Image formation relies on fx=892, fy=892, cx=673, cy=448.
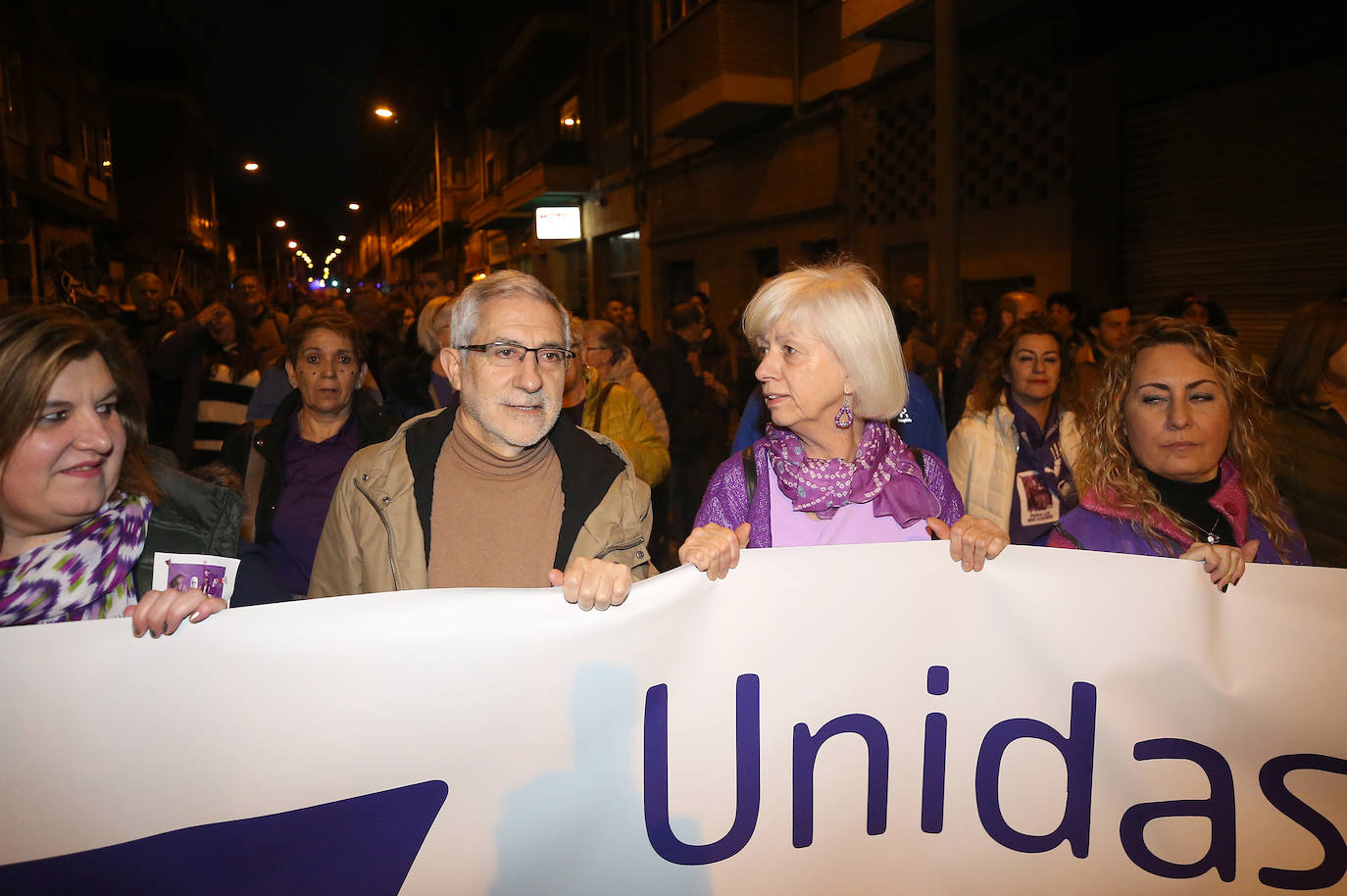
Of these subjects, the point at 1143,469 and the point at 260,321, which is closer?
the point at 1143,469

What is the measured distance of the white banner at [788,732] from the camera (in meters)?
1.71

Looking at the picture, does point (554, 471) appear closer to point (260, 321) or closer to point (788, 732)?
point (788, 732)

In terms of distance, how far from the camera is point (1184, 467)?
87.1 inches

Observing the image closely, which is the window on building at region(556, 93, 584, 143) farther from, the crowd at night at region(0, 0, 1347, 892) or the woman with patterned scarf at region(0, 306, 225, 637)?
the woman with patterned scarf at region(0, 306, 225, 637)

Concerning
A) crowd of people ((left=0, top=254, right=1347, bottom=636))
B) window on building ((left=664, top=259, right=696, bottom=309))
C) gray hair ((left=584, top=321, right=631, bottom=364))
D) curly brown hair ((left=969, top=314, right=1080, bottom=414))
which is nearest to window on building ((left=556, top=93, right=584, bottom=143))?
window on building ((left=664, top=259, right=696, bottom=309))

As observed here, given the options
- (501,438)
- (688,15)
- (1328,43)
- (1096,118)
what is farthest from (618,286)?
(501,438)

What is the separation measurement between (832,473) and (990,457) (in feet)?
5.64

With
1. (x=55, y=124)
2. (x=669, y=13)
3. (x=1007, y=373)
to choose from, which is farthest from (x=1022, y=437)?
(x=55, y=124)

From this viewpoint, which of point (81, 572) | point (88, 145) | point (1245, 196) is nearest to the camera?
point (81, 572)

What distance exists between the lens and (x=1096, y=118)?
7.93 metres

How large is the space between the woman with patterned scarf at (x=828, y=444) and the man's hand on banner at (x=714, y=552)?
32 centimetres

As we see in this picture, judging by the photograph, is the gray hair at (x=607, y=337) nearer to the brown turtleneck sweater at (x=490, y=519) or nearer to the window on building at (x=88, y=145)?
the brown turtleneck sweater at (x=490, y=519)

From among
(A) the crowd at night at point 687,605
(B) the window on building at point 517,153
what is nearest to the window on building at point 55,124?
(B) the window on building at point 517,153

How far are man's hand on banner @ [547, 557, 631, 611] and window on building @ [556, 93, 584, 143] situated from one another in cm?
2180
